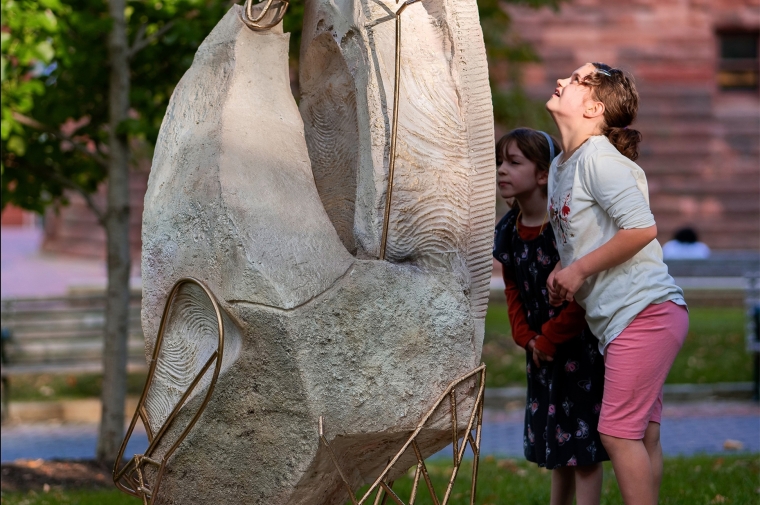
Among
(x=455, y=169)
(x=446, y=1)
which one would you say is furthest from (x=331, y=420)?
(x=446, y=1)


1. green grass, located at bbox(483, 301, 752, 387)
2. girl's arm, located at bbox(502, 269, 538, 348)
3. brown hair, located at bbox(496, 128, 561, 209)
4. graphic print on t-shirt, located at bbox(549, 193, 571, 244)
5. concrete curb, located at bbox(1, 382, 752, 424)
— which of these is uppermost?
brown hair, located at bbox(496, 128, 561, 209)

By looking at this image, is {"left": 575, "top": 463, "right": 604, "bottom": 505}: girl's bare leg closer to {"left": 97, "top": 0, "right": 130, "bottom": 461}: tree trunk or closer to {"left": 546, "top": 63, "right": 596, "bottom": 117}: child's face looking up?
{"left": 546, "top": 63, "right": 596, "bottom": 117}: child's face looking up

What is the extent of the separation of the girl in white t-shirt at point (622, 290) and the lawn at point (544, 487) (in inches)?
67.3

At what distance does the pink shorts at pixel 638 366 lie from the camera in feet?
10.3

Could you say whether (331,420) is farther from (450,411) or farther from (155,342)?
(155,342)

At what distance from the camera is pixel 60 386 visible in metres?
10.2

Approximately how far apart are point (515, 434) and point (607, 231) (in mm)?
5029

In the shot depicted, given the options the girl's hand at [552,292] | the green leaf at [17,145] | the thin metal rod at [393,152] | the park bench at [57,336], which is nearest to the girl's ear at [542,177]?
the girl's hand at [552,292]

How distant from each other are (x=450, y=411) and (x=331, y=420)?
378mm

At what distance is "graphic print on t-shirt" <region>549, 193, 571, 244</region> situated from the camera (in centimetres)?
322

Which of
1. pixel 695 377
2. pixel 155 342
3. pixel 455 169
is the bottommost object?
pixel 695 377

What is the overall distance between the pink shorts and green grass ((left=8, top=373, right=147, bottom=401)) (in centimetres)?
709

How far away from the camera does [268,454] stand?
2930mm

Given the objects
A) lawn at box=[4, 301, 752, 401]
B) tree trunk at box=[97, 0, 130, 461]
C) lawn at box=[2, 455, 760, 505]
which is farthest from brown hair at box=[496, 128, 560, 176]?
lawn at box=[4, 301, 752, 401]
